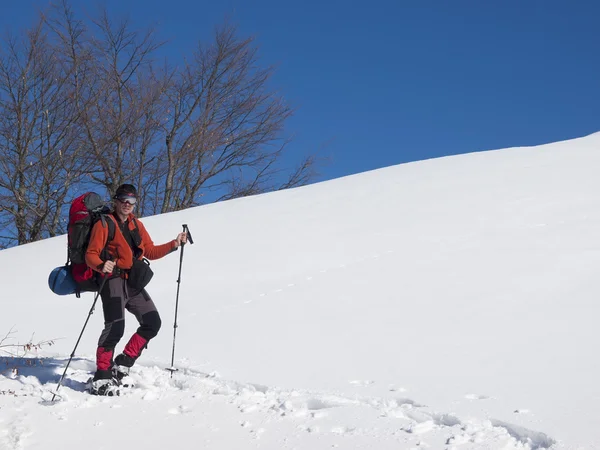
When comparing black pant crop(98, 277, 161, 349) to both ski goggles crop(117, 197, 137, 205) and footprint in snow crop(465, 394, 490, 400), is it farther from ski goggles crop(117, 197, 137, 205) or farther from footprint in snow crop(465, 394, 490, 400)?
footprint in snow crop(465, 394, 490, 400)

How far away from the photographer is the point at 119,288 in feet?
16.4

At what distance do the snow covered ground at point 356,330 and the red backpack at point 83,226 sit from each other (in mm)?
944

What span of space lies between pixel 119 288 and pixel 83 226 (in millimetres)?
531

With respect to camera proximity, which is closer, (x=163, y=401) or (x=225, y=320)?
(x=163, y=401)

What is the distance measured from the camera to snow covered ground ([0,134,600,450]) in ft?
14.1

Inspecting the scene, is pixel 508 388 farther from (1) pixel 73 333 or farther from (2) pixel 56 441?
(1) pixel 73 333

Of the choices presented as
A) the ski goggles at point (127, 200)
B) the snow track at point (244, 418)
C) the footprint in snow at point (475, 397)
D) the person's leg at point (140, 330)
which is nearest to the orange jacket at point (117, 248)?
the ski goggles at point (127, 200)

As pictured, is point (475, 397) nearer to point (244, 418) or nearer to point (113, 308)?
point (244, 418)

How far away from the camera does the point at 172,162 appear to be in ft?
79.4

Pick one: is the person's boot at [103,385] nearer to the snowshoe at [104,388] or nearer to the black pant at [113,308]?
the snowshoe at [104,388]

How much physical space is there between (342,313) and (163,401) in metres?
2.69

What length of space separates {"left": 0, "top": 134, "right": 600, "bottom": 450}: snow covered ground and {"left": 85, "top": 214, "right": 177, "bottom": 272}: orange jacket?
1000 millimetres

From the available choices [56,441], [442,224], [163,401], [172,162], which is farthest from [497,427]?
[172,162]

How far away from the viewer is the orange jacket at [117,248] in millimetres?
4767
